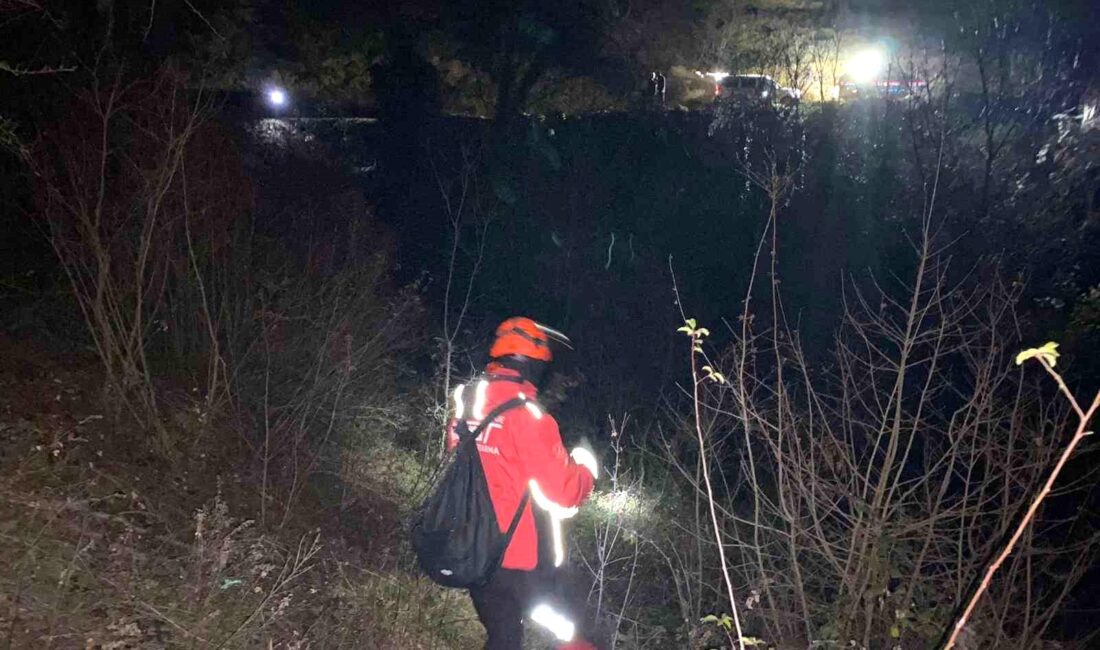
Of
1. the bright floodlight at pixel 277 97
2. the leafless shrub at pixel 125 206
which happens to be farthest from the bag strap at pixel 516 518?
the bright floodlight at pixel 277 97

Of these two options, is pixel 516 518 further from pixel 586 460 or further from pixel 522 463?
pixel 586 460

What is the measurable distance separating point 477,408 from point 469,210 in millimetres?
13674

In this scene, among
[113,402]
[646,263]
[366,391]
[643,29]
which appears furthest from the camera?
[643,29]

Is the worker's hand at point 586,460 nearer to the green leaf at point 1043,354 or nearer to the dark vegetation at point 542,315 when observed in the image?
the dark vegetation at point 542,315

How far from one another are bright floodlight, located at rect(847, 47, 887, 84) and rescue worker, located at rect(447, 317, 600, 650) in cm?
1658

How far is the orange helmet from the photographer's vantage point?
3.15 metres

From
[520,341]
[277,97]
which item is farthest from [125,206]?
[277,97]

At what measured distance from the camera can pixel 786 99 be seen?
17469 millimetres

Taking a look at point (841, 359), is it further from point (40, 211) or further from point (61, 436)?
point (40, 211)

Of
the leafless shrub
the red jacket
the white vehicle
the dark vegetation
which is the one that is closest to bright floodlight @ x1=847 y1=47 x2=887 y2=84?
the dark vegetation

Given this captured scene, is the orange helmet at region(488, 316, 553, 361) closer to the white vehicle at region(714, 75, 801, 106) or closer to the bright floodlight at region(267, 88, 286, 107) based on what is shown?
the bright floodlight at region(267, 88, 286, 107)

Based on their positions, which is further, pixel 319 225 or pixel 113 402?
pixel 319 225

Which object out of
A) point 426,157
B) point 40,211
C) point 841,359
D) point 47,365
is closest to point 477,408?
point 841,359

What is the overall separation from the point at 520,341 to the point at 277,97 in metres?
16.5
